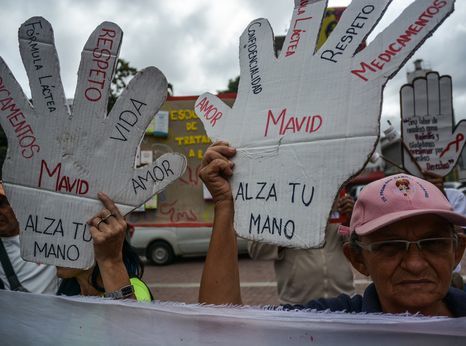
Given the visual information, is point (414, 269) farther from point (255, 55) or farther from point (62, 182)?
point (62, 182)

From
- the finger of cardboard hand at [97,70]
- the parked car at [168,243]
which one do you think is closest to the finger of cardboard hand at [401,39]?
the finger of cardboard hand at [97,70]

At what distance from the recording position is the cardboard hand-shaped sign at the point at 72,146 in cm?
127

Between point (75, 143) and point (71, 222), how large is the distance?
9.5 inches

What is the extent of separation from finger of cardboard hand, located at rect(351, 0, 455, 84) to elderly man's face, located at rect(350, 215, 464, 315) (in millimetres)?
389

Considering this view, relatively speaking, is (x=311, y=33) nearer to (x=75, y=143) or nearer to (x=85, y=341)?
(x=75, y=143)

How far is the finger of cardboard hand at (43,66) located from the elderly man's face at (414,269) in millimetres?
1029

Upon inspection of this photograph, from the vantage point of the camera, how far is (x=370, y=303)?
46.0 inches

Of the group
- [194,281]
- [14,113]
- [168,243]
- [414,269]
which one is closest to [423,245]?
[414,269]

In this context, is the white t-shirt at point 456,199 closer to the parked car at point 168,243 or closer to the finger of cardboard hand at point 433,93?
the finger of cardboard hand at point 433,93

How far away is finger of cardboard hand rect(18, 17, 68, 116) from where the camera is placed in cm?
132

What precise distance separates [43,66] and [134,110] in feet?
1.09

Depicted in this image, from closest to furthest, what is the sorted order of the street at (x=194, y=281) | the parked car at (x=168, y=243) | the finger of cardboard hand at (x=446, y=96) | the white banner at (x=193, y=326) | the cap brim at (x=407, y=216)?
1. the white banner at (x=193, y=326)
2. the cap brim at (x=407, y=216)
3. the finger of cardboard hand at (x=446, y=96)
4. the street at (x=194, y=281)
5. the parked car at (x=168, y=243)

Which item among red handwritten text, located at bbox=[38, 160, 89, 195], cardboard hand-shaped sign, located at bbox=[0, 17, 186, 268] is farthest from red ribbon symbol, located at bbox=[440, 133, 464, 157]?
red handwritten text, located at bbox=[38, 160, 89, 195]

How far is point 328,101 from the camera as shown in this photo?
3.59 feet
